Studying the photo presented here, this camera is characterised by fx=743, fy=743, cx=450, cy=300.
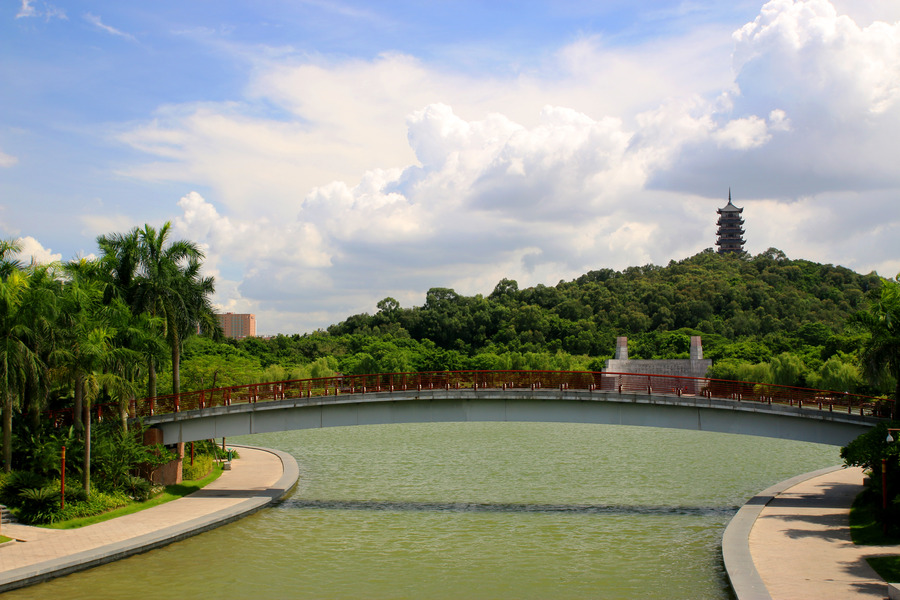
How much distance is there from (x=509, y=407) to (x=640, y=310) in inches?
3351

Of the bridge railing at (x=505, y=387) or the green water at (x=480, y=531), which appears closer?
the green water at (x=480, y=531)

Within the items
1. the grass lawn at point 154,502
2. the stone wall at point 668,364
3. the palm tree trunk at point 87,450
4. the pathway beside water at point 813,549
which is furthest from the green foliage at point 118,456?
the stone wall at point 668,364

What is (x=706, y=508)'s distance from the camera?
2605 centimetres

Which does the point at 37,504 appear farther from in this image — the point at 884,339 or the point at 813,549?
the point at 884,339

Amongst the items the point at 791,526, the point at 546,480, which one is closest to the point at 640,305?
the point at 546,480

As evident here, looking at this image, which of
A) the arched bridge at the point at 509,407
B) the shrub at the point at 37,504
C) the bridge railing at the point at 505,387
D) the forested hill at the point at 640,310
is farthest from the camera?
the forested hill at the point at 640,310

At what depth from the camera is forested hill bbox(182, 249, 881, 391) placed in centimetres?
8381

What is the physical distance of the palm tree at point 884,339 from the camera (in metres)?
24.0

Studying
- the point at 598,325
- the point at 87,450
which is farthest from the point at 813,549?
the point at 598,325

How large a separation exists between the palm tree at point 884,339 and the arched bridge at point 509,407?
331 cm

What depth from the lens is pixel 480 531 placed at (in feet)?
76.7

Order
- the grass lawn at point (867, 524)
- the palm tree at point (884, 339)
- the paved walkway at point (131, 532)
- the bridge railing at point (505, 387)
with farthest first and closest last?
the bridge railing at point (505, 387)
the palm tree at point (884, 339)
the grass lawn at point (867, 524)
the paved walkway at point (131, 532)

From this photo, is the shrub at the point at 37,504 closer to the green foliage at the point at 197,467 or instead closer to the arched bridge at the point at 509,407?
the arched bridge at the point at 509,407

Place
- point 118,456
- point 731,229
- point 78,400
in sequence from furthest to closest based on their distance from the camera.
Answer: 1. point 731,229
2. point 118,456
3. point 78,400
